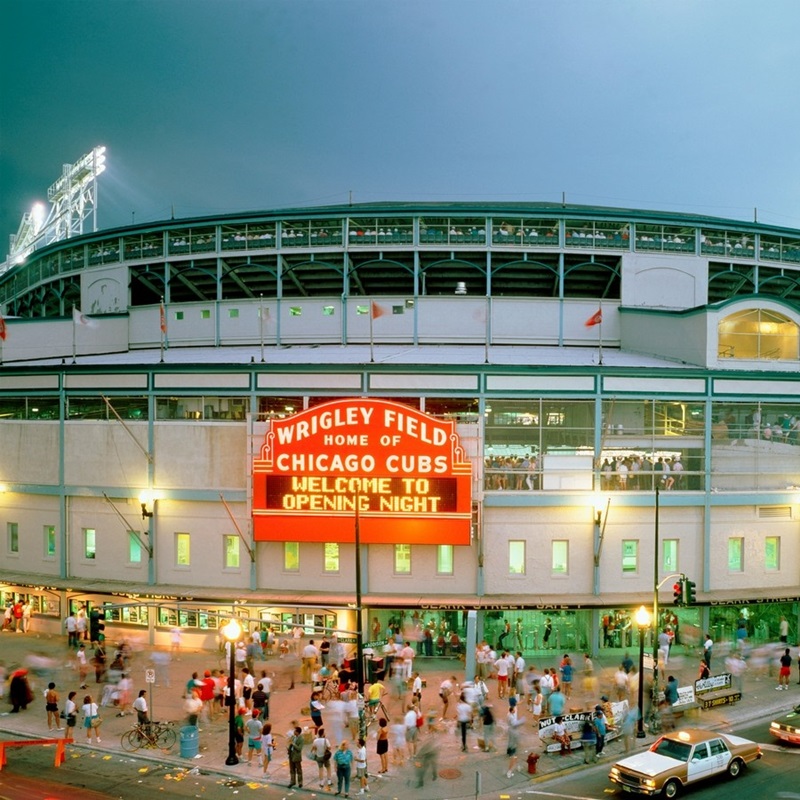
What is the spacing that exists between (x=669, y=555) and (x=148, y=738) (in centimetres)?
2106

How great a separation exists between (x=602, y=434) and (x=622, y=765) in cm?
1381

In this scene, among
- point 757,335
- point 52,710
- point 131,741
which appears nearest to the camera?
point 131,741

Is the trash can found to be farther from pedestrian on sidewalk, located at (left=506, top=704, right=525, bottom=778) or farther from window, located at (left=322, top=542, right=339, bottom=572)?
window, located at (left=322, top=542, right=339, bottom=572)

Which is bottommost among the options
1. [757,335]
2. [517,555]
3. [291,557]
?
[291,557]

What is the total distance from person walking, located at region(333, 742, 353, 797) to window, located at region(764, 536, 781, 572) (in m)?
21.1

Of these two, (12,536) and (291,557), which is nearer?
(291,557)

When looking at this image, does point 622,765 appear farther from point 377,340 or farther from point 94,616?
point 377,340

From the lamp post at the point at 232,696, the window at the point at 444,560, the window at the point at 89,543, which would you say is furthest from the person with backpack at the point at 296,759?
the window at the point at 89,543

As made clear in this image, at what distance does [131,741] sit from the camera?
1969 cm

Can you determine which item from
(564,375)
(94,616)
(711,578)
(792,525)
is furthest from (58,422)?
(792,525)

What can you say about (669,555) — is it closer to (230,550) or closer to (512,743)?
(512,743)

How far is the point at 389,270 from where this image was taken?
1495 inches

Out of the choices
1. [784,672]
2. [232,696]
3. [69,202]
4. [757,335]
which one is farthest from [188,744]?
[69,202]

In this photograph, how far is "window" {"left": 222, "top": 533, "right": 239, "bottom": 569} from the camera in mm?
28547
